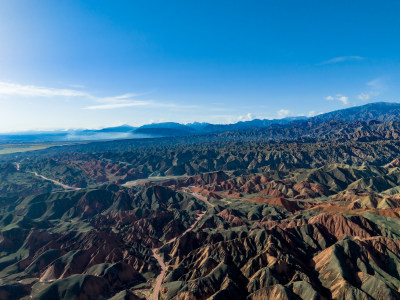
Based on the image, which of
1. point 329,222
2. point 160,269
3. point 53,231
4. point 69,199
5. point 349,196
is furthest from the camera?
point 69,199

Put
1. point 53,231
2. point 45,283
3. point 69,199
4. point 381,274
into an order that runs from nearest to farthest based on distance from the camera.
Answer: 1. point 381,274
2. point 45,283
3. point 53,231
4. point 69,199

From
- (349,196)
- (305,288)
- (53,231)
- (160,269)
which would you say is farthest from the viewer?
(349,196)

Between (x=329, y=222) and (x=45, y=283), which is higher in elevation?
(x=329, y=222)

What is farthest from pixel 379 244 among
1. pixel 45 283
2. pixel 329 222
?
pixel 45 283

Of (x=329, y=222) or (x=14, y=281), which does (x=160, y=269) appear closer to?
(x=14, y=281)

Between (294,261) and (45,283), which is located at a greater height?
(294,261)

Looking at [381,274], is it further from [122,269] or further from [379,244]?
[122,269]

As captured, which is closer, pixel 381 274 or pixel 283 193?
pixel 381 274

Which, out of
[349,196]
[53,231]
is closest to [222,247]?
[53,231]

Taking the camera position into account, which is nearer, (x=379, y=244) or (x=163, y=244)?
(x=379, y=244)
